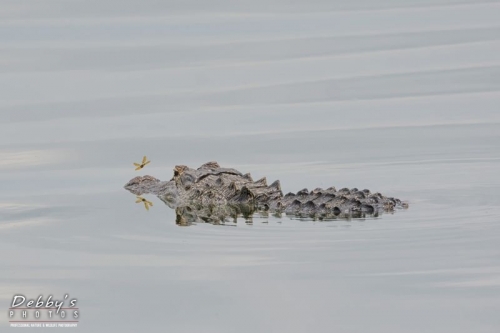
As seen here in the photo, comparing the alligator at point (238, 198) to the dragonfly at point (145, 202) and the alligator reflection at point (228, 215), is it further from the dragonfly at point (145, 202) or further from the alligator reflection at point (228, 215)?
the dragonfly at point (145, 202)

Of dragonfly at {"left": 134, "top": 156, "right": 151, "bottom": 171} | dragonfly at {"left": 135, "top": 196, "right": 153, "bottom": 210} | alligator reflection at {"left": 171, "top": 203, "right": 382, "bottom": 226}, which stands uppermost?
dragonfly at {"left": 134, "top": 156, "right": 151, "bottom": 171}

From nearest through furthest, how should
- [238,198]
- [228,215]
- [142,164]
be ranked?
[228,215], [238,198], [142,164]

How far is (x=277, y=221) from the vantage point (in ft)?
52.2

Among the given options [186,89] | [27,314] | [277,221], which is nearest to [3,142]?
[186,89]

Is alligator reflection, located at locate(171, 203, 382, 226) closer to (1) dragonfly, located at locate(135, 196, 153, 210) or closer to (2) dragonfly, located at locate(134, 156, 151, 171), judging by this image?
(1) dragonfly, located at locate(135, 196, 153, 210)

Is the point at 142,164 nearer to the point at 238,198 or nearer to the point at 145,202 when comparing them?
the point at 145,202

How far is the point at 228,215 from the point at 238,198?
60cm

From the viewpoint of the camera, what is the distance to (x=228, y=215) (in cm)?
1655

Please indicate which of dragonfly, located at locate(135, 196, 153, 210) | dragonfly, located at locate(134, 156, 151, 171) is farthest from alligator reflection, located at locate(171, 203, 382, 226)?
dragonfly, located at locate(134, 156, 151, 171)

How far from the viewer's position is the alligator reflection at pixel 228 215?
15.9 m

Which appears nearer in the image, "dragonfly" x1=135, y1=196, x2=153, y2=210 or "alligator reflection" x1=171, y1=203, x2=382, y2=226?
"alligator reflection" x1=171, y1=203, x2=382, y2=226

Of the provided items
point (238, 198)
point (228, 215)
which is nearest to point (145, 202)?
point (238, 198)

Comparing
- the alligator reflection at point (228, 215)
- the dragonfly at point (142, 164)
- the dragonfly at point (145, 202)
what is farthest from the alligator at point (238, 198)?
the dragonfly at point (142, 164)

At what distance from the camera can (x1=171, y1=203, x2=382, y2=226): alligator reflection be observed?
1591cm
